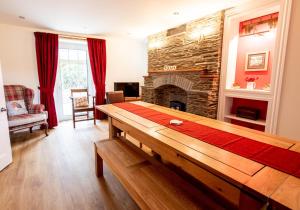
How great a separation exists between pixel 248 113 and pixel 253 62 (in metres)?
0.90

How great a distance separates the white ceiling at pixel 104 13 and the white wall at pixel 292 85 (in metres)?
0.89

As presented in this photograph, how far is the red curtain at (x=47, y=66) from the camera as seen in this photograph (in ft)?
12.6

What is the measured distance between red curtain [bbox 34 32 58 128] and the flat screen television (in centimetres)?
171

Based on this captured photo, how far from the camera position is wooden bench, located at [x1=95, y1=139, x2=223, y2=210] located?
3.86 feet

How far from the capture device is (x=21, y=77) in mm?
3816

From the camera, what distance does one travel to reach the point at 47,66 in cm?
394

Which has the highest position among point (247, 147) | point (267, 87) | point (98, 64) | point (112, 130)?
point (98, 64)

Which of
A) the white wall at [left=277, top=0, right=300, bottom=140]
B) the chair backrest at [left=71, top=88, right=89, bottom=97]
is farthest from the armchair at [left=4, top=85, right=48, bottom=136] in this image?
the white wall at [left=277, top=0, right=300, bottom=140]

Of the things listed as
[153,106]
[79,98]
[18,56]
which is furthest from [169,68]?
[18,56]

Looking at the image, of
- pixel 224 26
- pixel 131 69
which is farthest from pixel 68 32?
pixel 224 26

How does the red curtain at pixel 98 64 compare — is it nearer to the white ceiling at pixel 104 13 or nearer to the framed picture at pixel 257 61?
the white ceiling at pixel 104 13

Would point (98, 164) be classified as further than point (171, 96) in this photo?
No

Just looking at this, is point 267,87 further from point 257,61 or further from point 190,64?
point 190,64

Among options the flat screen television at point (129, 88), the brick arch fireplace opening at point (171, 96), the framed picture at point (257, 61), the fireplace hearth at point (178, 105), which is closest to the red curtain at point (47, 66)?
the flat screen television at point (129, 88)
